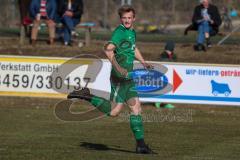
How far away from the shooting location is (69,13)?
24.0 metres

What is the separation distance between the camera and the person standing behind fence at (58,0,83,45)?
78.4 feet

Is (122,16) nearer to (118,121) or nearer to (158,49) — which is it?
(118,121)

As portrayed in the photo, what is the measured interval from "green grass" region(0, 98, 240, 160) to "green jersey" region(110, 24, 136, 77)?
4.32 ft

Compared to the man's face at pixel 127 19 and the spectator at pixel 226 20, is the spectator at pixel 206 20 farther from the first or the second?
the man's face at pixel 127 19

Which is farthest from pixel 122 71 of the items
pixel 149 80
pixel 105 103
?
pixel 149 80

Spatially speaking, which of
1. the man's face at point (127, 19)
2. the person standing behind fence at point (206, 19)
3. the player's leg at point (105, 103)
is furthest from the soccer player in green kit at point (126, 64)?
the person standing behind fence at point (206, 19)

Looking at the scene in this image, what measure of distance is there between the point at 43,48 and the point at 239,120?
8097 millimetres

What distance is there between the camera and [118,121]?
17.2 metres

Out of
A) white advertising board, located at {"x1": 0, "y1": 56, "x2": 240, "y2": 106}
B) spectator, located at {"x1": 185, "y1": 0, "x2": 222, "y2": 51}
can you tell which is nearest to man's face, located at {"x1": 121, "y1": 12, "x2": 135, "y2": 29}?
white advertising board, located at {"x1": 0, "y1": 56, "x2": 240, "y2": 106}

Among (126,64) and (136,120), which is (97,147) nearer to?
(136,120)

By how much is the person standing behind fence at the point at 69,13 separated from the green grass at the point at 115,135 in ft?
14.7

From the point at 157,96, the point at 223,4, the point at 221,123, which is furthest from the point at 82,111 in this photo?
the point at 223,4

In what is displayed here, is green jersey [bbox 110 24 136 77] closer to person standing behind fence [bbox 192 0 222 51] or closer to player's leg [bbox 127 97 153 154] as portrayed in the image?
player's leg [bbox 127 97 153 154]

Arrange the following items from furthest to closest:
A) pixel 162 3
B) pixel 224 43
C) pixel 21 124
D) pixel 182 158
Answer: pixel 162 3, pixel 224 43, pixel 21 124, pixel 182 158
